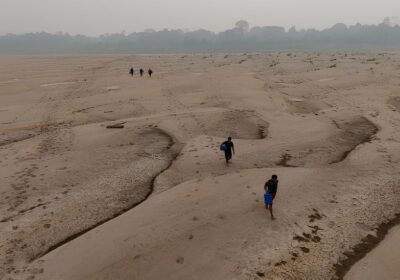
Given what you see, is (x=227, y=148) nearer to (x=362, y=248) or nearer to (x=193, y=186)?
(x=193, y=186)

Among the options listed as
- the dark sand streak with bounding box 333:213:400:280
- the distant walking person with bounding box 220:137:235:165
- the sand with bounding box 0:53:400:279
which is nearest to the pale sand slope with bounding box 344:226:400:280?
the dark sand streak with bounding box 333:213:400:280

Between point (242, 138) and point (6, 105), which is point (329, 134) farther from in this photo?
point (6, 105)

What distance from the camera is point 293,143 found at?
2716cm

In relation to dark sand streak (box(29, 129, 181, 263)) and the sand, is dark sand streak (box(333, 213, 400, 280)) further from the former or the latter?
dark sand streak (box(29, 129, 181, 263))

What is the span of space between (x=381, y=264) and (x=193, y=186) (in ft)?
31.3

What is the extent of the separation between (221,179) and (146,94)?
90.3ft

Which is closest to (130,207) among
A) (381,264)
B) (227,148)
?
(227,148)

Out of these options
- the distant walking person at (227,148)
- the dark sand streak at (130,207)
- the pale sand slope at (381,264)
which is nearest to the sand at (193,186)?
the dark sand streak at (130,207)

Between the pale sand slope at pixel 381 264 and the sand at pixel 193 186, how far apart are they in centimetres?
53

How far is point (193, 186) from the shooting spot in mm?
20266

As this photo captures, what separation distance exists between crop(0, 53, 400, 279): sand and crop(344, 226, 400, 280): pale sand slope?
0.53 m

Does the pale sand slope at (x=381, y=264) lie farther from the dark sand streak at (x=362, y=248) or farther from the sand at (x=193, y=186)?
the sand at (x=193, y=186)

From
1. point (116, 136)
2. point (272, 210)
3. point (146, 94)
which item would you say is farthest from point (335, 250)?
point (146, 94)

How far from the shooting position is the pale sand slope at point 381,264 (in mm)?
13867
